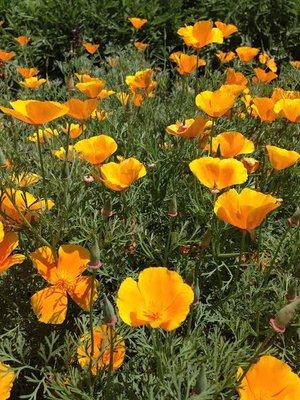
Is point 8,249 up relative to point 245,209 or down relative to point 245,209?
down

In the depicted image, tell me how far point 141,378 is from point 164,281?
366 millimetres

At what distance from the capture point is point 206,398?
4.39ft

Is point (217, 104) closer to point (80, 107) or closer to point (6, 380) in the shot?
point (80, 107)

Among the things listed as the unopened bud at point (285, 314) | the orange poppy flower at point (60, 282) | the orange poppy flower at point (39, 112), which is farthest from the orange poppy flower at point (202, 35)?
the unopened bud at point (285, 314)

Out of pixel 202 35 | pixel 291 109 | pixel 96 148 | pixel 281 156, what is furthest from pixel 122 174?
pixel 202 35

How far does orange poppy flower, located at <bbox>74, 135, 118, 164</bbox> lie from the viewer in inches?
70.5

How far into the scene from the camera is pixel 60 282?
157 cm

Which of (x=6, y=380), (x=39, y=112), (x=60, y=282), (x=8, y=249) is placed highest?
(x=39, y=112)

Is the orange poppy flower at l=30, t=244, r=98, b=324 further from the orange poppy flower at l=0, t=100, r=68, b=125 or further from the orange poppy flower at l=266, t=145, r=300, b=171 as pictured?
the orange poppy flower at l=266, t=145, r=300, b=171

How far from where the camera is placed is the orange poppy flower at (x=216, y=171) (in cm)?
167

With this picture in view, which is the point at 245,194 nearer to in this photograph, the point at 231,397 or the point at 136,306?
the point at 136,306

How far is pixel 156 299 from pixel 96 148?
0.66 metres

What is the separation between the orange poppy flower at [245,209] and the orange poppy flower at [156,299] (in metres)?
0.23

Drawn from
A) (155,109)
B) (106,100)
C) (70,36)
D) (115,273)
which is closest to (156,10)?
(70,36)
